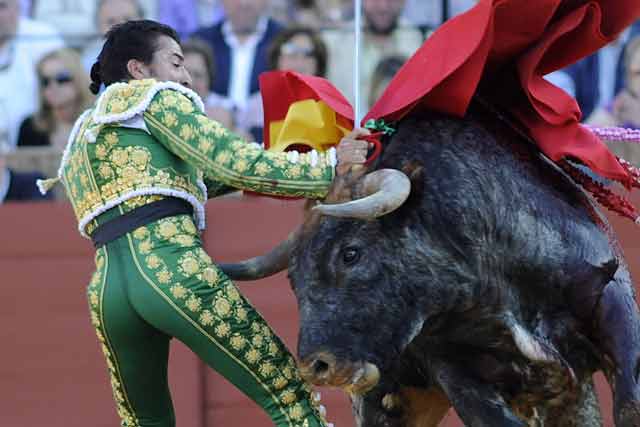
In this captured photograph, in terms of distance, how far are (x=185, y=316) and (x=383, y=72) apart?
316 cm

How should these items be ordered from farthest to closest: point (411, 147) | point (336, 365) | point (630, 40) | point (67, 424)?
1. point (630, 40)
2. point (67, 424)
3. point (411, 147)
4. point (336, 365)

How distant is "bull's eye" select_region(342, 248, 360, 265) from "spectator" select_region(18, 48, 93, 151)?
9.87 feet

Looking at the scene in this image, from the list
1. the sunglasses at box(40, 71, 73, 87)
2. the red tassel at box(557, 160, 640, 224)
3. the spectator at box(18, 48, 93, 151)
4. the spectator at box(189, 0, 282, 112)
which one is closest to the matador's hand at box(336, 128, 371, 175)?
the red tassel at box(557, 160, 640, 224)

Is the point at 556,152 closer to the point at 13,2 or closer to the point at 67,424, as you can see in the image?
the point at 67,424

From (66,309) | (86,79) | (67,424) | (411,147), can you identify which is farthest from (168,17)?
(411,147)

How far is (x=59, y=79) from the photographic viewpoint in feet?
21.7

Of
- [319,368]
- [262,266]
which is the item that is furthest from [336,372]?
[262,266]

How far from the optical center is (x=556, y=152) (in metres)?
3.91

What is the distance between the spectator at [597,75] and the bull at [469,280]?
2.53 meters

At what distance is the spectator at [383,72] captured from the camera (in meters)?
6.57

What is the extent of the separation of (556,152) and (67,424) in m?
2.70

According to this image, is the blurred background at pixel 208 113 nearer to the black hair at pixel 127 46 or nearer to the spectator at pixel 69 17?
the spectator at pixel 69 17

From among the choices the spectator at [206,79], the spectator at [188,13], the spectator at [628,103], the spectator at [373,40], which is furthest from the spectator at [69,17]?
the spectator at [628,103]

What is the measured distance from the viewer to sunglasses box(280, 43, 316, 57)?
654cm
